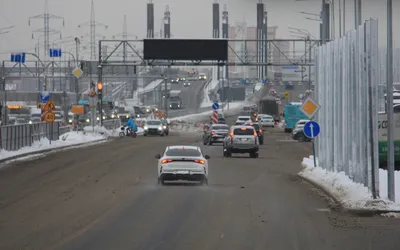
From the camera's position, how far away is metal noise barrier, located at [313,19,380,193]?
2375cm

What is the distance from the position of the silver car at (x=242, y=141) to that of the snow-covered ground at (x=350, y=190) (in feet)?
44.0

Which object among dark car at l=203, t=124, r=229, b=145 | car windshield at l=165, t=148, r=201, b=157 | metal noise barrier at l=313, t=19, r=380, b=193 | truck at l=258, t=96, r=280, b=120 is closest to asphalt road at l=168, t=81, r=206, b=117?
truck at l=258, t=96, r=280, b=120

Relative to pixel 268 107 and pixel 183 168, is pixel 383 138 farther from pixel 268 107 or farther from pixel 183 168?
pixel 268 107

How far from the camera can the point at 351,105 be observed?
27359 mm

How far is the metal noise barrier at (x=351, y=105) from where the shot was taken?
77.9 feet

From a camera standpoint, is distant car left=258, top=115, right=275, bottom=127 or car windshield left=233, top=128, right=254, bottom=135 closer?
car windshield left=233, top=128, right=254, bottom=135

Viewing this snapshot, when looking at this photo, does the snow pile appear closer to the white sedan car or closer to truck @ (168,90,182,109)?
the white sedan car

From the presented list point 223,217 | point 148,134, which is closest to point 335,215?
point 223,217

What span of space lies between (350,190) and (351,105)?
3.15 meters

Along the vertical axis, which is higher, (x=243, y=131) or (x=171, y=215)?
(x=243, y=131)

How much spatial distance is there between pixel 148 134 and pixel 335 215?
6512cm

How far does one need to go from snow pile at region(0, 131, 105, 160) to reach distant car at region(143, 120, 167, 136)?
28.4 ft

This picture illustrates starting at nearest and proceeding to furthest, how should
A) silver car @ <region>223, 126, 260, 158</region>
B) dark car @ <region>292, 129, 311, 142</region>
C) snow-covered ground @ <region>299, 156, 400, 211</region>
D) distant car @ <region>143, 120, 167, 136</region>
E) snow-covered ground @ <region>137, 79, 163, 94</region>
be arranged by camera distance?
snow-covered ground @ <region>299, 156, 400, 211</region> < silver car @ <region>223, 126, 260, 158</region> < dark car @ <region>292, 129, 311, 142</region> < distant car @ <region>143, 120, 167, 136</region> < snow-covered ground @ <region>137, 79, 163, 94</region>

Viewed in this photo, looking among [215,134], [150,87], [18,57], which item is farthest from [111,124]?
[150,87]
